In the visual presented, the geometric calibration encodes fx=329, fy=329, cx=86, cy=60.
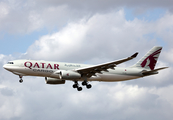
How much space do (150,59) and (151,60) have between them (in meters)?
0.27

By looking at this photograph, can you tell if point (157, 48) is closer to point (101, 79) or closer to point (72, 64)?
point (101, 79)

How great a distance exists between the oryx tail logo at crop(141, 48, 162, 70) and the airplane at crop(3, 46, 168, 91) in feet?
5.01

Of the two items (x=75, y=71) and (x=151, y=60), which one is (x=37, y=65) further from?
(x=151, y=60)

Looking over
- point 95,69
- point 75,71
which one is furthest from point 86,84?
point 95,69

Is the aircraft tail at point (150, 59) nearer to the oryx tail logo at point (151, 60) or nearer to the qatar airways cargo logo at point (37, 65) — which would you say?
the oryx tail logo at point (151, 60)

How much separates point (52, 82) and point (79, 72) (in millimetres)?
7494

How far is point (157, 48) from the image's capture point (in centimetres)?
6462

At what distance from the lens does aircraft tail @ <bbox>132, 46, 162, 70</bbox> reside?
204 ft

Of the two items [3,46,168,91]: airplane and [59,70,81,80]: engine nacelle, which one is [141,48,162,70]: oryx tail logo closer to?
[3,46,168,91]: airplane

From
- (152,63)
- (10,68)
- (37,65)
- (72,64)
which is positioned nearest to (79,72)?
(72,64)

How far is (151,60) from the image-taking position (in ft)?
207

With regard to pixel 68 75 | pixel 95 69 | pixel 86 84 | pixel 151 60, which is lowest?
pixel 86 84

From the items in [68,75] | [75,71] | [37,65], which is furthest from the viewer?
[75,71]

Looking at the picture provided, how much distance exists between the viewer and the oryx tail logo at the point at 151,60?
205 ft
